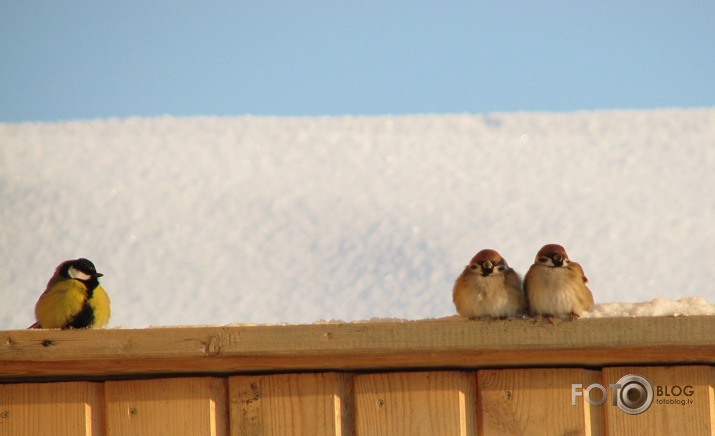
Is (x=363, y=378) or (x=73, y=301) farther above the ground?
(x=73, y=301)

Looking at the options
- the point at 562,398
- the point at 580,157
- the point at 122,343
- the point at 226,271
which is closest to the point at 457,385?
the point at 562,398

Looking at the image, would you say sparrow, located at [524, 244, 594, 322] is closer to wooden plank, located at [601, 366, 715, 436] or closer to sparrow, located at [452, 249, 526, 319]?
sparrow, located at [452, 249, 526, 319]

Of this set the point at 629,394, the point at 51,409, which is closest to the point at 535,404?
the point at 629,394

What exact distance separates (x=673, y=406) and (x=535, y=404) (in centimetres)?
39

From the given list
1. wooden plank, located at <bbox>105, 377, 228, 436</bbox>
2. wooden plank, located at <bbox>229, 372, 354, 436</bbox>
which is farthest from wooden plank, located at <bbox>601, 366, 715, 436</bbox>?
wooden plank, located at <bbox>105, 377, 228, 436</bbox>

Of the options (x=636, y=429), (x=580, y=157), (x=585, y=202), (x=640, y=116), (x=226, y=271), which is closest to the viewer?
(x=636, y=429)

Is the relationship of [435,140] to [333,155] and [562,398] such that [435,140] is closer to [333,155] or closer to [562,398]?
[333,155]

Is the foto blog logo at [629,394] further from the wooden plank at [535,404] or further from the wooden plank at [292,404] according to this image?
the wooden plank at [292,404]

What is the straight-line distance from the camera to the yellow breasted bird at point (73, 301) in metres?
3.85

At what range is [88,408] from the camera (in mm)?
2922

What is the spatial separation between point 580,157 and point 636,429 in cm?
659

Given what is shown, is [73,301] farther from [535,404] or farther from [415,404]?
[535,404]

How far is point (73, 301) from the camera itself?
3873 mm

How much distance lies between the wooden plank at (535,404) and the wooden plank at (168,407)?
0.79m
